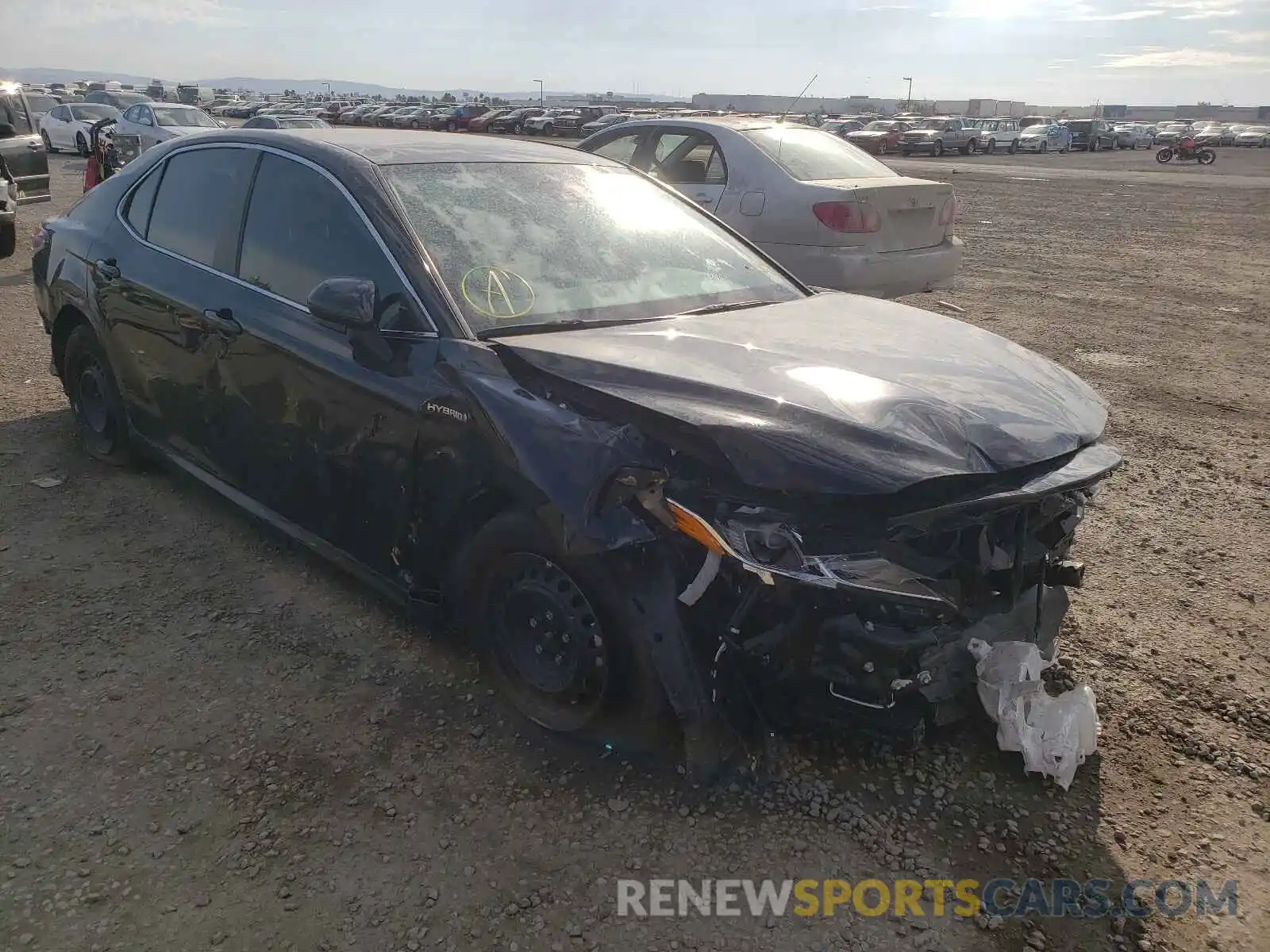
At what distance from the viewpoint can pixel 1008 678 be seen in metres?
2.76

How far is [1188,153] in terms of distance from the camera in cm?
4222

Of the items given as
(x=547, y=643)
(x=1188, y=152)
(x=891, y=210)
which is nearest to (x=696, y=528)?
(x=547, y=643)

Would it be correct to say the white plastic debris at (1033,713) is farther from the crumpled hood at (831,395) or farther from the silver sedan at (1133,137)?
the silver sedan at (1133,137)

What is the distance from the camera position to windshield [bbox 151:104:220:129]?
61.0 ft

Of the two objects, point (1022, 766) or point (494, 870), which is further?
point (1022, 766)

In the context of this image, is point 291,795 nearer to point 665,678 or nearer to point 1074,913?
point 665,678

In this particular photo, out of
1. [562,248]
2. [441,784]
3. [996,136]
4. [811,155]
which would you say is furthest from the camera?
[996,136]

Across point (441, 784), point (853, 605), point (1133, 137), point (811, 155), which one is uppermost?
point (1133, 137)

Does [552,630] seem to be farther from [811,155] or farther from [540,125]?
[540,125]

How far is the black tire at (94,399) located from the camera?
462 cm

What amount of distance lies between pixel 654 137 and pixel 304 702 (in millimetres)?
6401

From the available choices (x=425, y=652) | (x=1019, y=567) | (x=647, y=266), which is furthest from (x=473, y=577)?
(x=1019, y=567)

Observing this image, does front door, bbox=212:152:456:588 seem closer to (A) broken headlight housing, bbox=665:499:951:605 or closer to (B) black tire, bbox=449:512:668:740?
(B) black tire, bbox=449:512:668:740

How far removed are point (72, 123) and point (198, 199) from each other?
1068 inches
